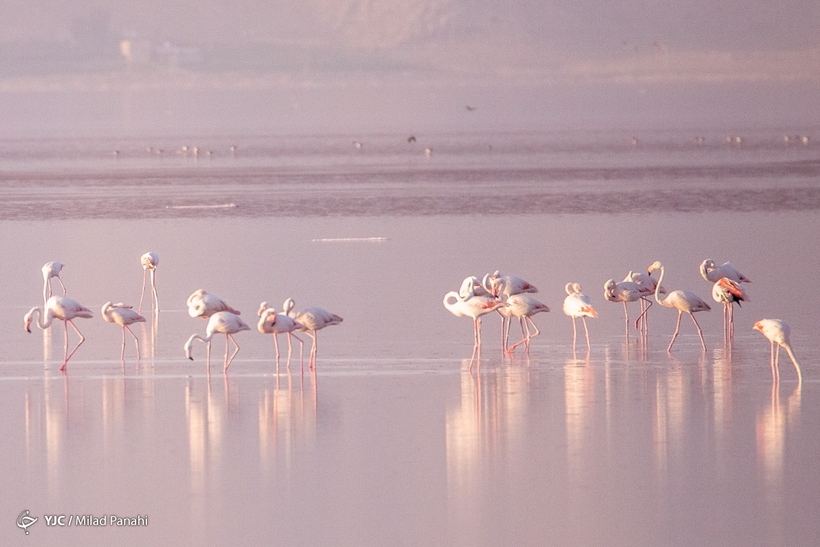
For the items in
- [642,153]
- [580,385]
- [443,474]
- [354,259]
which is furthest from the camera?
[642,153]

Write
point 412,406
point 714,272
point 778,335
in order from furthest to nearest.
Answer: point 714,272, point 778,335, point 412,406

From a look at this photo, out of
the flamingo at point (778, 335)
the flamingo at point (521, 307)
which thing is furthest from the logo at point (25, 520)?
the flamingo at point (778, 335)

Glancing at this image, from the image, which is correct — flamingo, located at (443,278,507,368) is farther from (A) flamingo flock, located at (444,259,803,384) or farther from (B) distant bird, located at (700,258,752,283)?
(B) distant bird, located at (700,258,752,283)

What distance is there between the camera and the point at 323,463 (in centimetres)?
710

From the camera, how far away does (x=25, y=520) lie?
20.8 feet

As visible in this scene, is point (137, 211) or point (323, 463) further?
point (137, 211)

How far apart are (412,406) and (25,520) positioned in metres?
2.64

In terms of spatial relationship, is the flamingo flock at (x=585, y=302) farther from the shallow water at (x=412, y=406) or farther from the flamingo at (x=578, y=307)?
the shallow water at (x=412, y=406)

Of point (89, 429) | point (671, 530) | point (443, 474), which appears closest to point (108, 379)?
point (89, 429)

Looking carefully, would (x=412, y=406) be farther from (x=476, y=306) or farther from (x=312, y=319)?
(x=476, y=306)

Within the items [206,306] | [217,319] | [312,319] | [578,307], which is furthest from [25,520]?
[578,307]

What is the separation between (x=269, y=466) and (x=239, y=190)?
23143mm

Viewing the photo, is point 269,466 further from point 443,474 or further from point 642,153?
point 642,153

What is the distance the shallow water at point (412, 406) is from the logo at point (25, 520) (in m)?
0.03
